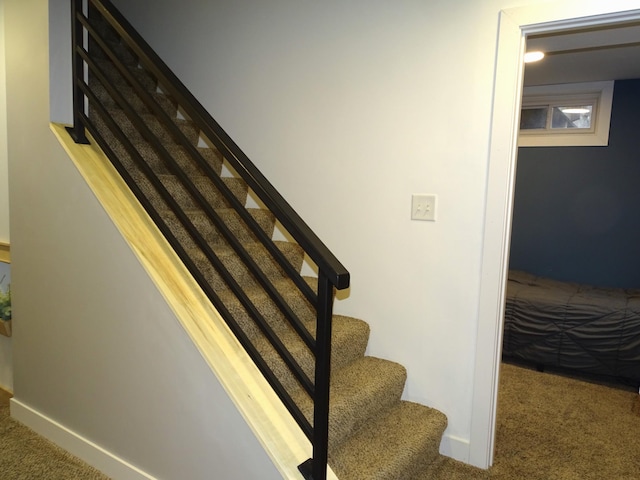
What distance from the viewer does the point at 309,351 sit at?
76.2 inches

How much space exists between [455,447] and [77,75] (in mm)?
2383

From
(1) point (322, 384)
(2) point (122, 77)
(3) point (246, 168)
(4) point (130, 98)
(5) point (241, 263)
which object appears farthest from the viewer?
(2) point (122, 77)

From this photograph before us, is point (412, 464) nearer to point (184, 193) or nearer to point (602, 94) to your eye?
point (184, 193)

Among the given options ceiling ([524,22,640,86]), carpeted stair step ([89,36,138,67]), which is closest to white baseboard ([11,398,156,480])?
carpeted stair step ([89,36,138,67])

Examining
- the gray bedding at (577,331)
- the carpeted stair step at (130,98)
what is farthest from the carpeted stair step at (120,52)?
the gray bedding at (577,331)

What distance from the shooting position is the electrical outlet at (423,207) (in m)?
2.04

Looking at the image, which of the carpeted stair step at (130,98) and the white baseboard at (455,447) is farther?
the carpeted stair step at (130,98)

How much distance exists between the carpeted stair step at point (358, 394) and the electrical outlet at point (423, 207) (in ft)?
2.37

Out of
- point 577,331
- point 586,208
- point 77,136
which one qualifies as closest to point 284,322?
point 77,136

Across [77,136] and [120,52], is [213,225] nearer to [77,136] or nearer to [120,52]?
[77,136]

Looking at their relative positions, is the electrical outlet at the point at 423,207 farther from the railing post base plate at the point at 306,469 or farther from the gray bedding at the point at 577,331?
the gray bedding at the point at 577,331

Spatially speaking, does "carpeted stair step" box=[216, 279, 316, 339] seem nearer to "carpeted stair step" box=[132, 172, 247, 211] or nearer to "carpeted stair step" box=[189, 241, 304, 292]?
"carpeted stair step" box=[189, 241, 304, 292]

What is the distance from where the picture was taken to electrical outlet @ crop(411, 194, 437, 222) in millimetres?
2041

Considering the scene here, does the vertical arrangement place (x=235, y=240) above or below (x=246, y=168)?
below
